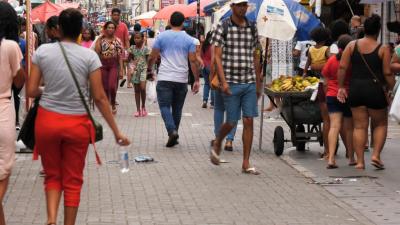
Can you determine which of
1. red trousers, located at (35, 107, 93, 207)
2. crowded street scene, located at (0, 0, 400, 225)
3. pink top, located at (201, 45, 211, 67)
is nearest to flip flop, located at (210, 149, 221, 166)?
crowded street scene, located at (0, 0, 400, 225)

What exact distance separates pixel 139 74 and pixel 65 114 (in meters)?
12.4

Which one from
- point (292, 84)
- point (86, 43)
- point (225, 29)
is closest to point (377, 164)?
point (292, 84)

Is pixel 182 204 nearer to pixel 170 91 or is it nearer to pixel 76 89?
pixel 76 89

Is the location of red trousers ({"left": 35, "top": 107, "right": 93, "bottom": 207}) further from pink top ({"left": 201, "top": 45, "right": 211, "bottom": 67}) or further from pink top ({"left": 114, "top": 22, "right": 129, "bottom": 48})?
pink top ({"left": 114, "top": 22, "right": 129, "bottom": 48})

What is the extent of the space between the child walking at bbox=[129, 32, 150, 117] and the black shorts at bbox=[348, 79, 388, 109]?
27.7 ft

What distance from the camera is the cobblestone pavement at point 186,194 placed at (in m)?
8.50

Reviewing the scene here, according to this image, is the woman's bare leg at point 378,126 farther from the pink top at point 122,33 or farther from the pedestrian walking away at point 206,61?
the pink top at point 122,33

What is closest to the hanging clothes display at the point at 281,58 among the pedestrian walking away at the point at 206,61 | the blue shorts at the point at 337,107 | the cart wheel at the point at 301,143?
the pedestrian walking away at the point at 206,61

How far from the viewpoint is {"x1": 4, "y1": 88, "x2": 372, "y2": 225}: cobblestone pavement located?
335 inches

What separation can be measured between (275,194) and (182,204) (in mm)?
1138

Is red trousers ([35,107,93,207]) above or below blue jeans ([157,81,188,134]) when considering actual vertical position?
above

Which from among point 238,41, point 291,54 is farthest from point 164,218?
point 291,54

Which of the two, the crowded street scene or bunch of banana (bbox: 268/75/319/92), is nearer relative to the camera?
the crowded street scene

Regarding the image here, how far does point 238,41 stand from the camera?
11.2 meters
